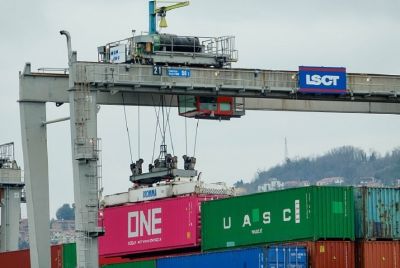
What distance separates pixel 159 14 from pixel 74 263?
14.2 m

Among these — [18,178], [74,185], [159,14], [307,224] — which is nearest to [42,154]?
[74,185]

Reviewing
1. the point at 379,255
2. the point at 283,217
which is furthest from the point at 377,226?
the point at 283,217

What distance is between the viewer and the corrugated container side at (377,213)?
56.0 meters

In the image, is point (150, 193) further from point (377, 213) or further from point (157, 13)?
point (377, 213)

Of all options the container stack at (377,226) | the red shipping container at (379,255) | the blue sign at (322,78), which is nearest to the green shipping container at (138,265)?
the blue sign at (322,78)

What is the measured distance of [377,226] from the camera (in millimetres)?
56031

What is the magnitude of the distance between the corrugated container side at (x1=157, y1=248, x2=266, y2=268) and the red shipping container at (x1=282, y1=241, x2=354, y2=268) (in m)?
1.83

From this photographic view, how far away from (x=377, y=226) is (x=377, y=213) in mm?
584

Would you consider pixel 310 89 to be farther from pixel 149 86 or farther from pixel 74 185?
pixel 74 185

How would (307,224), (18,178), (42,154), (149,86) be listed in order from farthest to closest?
(18,178)
(42,154)
(149,86)
(307,224)

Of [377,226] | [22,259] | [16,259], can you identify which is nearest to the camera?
[377,226]

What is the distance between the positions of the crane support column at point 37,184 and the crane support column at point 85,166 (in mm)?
5125

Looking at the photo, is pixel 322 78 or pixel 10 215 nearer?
pixel 322 78

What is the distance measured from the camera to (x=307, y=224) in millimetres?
55875
